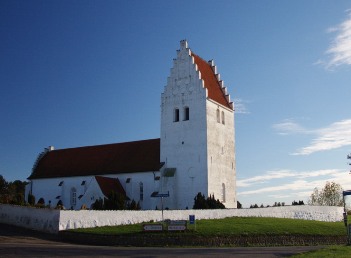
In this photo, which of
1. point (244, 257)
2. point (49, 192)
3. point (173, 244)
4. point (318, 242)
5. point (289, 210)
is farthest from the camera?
point (49, 192)

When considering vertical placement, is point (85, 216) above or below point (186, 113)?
below

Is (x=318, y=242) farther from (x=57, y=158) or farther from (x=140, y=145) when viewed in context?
(x=57, y=158)

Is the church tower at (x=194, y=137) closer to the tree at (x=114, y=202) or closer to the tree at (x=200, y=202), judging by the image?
the tree at (x=200, y=202)

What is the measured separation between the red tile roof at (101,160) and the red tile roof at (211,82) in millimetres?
8537

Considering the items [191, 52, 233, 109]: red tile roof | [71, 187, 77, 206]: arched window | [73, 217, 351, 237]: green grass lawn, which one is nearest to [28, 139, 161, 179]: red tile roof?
[71, 187, 77, 206]: arched window

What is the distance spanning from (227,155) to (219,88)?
26.3 ft

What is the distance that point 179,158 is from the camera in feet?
145

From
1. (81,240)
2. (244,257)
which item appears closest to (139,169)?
(81,240)

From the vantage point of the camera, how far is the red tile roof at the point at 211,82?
1821 inches

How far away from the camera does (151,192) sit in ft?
144

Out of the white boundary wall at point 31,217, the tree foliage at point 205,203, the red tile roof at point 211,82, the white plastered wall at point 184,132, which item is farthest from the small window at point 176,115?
the white boundary wall at point 31,217

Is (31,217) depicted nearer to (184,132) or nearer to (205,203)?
(205,203)

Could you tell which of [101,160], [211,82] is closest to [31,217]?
[101,160]

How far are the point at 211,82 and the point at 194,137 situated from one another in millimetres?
7706
